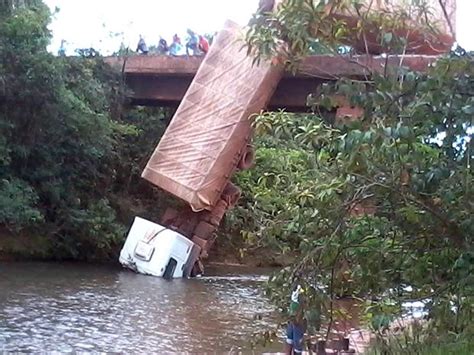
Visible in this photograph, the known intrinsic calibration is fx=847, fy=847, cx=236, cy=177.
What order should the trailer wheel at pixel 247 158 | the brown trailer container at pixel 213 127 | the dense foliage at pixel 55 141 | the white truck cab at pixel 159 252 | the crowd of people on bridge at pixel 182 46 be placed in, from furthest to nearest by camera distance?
1. the crowd of people on bridge at pixel 182 46
2. the white truck cab at pixel 159 252
3. the dense foliage at pixel 55 141
4. the trailer wheel at pixel 247 158
5. the brown trailer container at pixel 213 127

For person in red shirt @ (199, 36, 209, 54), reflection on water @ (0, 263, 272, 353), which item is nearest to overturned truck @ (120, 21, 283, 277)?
reflection on water @ (0, 263, 272, 353)

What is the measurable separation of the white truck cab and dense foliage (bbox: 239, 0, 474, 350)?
1347cm

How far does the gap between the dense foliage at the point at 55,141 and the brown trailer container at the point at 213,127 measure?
2.69m

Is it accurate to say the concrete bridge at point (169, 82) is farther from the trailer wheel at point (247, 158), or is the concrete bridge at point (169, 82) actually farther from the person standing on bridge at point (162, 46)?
the trailer wheel at point (247, 158)

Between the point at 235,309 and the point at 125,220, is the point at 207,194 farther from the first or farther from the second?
the point at 125,220

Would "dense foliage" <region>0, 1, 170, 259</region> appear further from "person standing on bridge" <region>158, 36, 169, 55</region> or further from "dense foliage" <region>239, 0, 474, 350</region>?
"dense foliage" <region>239, 0, 474, 350</region>

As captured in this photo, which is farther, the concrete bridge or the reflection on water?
the concrete bridge

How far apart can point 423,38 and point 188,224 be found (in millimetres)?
15030

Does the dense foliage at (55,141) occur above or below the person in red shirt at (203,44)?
below

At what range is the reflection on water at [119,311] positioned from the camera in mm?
10086

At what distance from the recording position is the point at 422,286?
16.5 ft

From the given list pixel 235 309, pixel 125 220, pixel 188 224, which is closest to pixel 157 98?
pixel 125 220

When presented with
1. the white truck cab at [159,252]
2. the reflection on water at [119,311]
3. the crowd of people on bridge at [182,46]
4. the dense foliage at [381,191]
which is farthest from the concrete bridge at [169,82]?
the dense foliage at [381,191]

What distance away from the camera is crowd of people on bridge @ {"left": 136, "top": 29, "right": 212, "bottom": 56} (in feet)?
77.3
